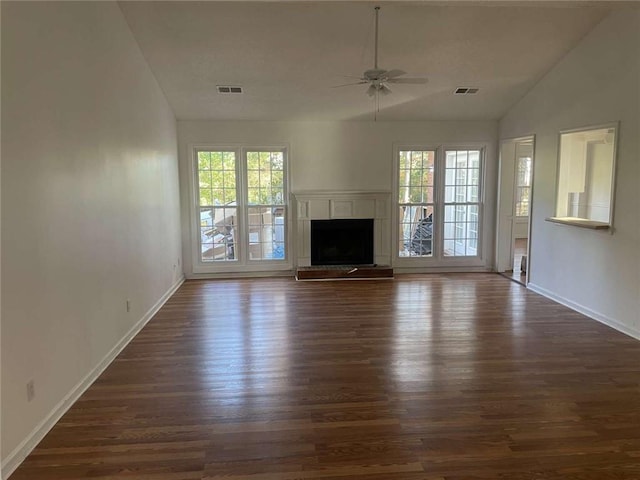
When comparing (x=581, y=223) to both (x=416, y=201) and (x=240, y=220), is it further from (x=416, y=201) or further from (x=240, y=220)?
(x=240, y=220)

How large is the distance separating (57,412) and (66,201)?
1.41 meters

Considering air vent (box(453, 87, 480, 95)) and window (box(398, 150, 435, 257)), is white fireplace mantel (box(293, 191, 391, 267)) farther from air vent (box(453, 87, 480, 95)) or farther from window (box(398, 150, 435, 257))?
air vent (box(453, 87, 480, 95))

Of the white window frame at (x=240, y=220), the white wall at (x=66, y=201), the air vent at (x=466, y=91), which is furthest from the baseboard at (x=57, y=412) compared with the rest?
the air vent at (x=466, y=91)

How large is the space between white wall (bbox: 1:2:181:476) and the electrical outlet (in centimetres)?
4

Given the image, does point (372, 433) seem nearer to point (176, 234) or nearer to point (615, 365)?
point (615, 365)

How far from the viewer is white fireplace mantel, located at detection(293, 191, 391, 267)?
738 centimetres

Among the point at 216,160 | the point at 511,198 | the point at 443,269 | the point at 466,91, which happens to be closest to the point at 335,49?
the point at 466,91

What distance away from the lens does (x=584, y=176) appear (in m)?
6.13

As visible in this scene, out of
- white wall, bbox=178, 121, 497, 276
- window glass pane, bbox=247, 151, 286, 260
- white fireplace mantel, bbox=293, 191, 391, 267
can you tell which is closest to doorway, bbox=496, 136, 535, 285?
white wall, bbox=178, 121, 497, 276

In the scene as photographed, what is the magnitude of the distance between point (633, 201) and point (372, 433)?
362 cm

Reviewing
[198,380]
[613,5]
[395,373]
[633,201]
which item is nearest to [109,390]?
[198,380]

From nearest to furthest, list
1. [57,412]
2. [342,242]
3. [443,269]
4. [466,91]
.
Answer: [57,412] < [466,91] < [342,242] < [443,269]

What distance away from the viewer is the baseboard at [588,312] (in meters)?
4.60

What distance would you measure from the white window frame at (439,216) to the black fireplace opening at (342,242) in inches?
19.5
